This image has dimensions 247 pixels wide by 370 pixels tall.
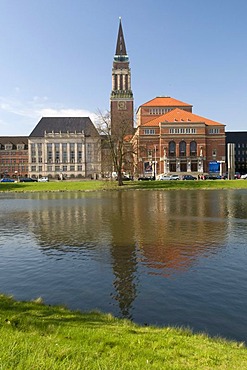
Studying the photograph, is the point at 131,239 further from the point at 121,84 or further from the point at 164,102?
the point at 121,84

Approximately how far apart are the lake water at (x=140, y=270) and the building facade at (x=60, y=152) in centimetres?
10680

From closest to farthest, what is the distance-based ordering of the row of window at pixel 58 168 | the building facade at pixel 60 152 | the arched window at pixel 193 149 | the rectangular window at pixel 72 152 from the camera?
the arched window at pixel 193 149 < the building facade at pixel 60 152 < the row of window at pixel 58 168 < the rectangular window at pixel 72 152

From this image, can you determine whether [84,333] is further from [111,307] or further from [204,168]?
[204,168]

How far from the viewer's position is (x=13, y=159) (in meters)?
131

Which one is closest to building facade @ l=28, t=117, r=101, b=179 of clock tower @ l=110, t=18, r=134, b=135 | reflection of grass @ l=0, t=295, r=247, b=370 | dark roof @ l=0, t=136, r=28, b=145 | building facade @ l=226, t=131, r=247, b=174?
dark roof @ l=0, t=136, r=28, b=145

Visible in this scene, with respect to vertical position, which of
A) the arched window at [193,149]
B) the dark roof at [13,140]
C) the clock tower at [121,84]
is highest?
the clock tower at [121,84]

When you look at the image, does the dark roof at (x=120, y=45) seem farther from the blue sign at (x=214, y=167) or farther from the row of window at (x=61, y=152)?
the blue sign at (x=214, y=167)

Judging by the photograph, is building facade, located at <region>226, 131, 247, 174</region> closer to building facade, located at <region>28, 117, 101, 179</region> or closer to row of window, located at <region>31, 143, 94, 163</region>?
building facade, located at <region>28, 117, 101, 179</region>

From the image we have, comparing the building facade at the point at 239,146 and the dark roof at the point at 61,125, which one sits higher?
the dark roof at the point at 61,125

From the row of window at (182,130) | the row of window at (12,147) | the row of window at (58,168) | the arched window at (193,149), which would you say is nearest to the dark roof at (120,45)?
the row of window at (182,130)

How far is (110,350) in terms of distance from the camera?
4926 mm

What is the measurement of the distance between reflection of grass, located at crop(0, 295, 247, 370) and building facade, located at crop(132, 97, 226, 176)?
275 feet

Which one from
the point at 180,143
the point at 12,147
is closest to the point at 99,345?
the point at 180,143

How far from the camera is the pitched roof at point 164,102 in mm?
106125
